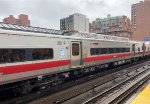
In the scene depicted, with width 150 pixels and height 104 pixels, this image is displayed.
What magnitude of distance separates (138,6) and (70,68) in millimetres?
132955

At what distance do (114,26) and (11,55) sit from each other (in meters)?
112

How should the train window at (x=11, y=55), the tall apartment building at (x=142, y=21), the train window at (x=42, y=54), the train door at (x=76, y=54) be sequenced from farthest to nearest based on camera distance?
the tall apartment building at (x=142, y=21) < the train door at (x=76, y=54) < the train window at (x=42, y=54) < the train window at (x=11, y=55)

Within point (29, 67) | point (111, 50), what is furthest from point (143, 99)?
point (111, 50)

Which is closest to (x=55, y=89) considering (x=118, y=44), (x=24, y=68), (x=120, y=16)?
(x=24, y=68)

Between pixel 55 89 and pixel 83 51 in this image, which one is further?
pixel 83 51

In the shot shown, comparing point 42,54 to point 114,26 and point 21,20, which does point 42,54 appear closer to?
point 21,20

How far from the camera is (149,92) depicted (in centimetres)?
1359

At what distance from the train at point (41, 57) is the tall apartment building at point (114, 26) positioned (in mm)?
97304

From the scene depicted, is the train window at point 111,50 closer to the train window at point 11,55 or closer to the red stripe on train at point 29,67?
the red stripe on train at point 29,67

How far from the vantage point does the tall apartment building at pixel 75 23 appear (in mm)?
55969

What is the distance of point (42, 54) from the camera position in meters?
13.7

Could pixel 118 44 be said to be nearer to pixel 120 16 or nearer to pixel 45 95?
pixel 45 95

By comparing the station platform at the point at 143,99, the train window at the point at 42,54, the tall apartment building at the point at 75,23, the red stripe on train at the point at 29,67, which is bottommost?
the station platform at the point at 143,99

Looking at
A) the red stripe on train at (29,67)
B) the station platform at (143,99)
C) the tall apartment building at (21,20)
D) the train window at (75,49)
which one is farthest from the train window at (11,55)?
the tall apartment building at (21,20)
